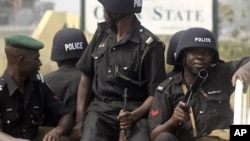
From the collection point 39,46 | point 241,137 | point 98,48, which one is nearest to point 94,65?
point 98,48

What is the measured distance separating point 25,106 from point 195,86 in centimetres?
120

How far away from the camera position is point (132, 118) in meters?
4.59

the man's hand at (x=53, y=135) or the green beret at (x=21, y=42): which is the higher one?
the green beret at (x=21, y=42)

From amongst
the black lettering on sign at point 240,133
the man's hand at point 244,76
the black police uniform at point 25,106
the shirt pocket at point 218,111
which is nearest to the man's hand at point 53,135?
the black police uniform at point 25,106

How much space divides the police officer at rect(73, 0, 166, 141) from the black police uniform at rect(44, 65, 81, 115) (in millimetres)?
563

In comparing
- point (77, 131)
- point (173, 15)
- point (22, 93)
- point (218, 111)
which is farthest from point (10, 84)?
point (173, 15)

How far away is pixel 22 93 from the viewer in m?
4.72

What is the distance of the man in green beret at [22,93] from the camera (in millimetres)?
4633

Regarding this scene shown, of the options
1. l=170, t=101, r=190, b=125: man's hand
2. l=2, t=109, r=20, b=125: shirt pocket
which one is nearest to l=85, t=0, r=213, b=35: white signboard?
l=2, t=109, r=20, b=125: shirt pocket

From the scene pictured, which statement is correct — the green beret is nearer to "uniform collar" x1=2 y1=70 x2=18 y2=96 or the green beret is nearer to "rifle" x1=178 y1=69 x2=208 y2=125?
"uniform collar" x1=2 y1=70 x2=18 y2=96

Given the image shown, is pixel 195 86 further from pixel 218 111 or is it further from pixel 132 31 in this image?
pixel 132 31

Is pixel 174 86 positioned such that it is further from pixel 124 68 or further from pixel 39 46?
pixel 39 46

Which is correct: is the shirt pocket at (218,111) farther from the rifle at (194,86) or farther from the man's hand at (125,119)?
the man's hand at (125,119)

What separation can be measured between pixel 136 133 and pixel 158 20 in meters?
5.54
